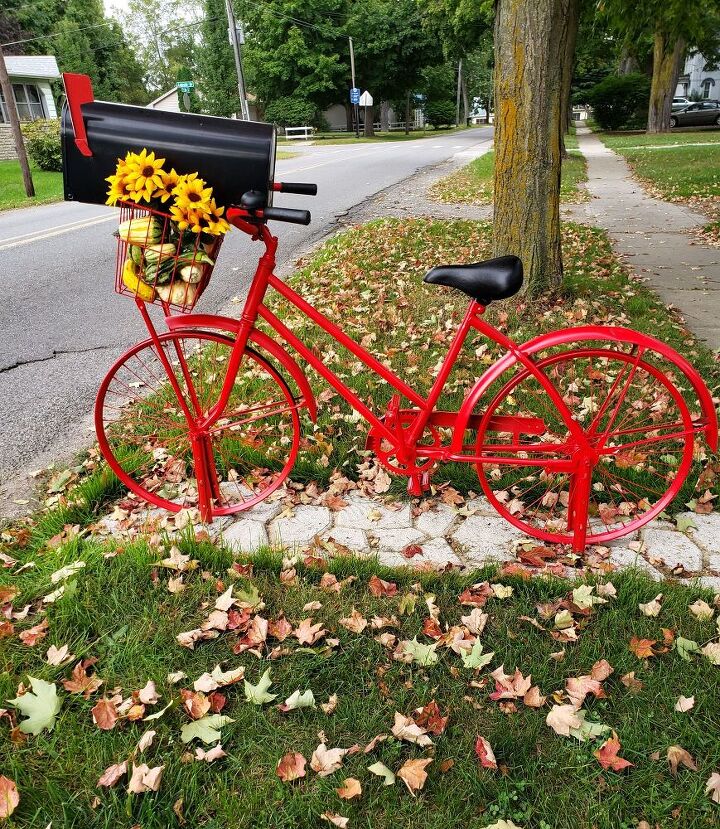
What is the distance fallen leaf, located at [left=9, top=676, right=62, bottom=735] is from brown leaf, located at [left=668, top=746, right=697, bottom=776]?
6.62 ft

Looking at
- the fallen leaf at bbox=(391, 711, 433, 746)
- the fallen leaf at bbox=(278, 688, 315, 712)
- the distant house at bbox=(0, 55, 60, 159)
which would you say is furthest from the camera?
the distant house at bbox=(0, 55, 60, 159)

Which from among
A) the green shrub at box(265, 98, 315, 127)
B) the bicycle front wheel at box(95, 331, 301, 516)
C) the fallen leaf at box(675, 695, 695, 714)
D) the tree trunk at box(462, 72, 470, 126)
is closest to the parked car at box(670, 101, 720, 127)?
the green shrub at box(265, 98, 315, 127)

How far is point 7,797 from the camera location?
190cm

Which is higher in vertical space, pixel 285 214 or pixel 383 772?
pixel 285 214

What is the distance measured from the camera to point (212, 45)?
45812 millimetres

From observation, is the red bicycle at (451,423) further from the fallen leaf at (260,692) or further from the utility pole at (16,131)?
the utility pole at (16,131)

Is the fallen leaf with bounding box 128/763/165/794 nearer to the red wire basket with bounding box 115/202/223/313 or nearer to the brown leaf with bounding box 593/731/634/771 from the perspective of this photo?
the brown leaf with bounding box 593/731/634/771

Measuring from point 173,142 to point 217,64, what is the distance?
51.3 metres

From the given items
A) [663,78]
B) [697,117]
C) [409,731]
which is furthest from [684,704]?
[697,117]

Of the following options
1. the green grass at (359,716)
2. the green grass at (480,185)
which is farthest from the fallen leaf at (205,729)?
the green grass at (480,185)

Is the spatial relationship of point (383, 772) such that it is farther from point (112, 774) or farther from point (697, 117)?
point (697, 117)

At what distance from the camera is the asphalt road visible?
4.19 m

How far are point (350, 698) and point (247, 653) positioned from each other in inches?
17.9

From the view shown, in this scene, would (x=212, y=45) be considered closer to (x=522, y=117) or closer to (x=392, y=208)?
(x=392, y=208)
